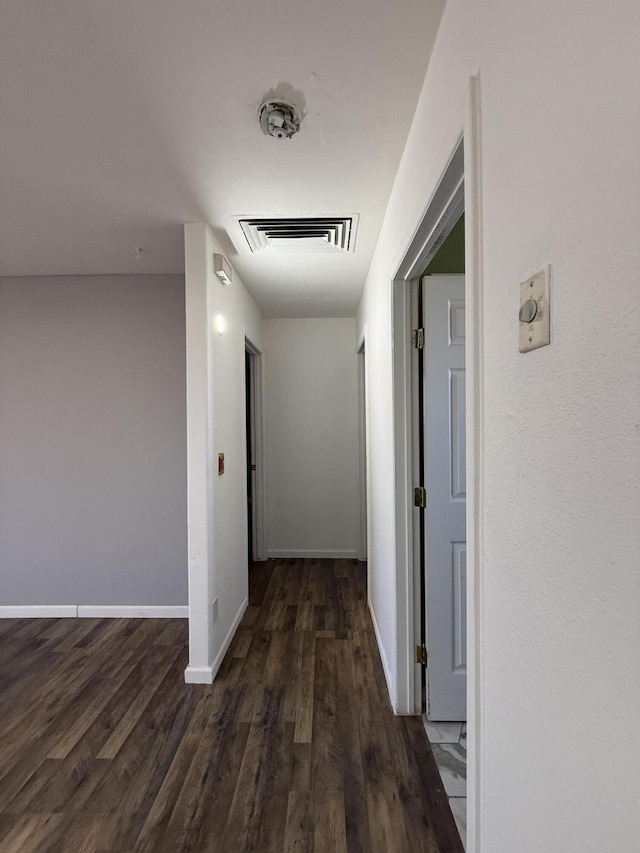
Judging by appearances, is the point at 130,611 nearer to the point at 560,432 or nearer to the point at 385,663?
the point at 385,663

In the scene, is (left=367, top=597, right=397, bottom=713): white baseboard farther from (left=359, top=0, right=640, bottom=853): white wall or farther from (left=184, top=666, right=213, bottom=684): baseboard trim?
(left=359, top=0, right=640, bottom=853): white wall

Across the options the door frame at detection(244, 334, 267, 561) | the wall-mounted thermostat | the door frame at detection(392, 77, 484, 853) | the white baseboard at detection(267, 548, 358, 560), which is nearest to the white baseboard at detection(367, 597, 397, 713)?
the door frame at detection(392, 77, 484, 853)

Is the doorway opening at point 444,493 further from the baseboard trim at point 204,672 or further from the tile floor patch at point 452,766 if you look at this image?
the baseboard trim at point 204,672

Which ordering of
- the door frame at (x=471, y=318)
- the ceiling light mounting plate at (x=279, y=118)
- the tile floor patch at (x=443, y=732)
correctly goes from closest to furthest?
the door frame at (x=471, y=318)
the ceiling light mounting plate at (x=279, y=118)
the tile floor patch at (x=443, y=732)

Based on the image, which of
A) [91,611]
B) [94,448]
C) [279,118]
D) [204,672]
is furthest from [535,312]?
[91,611]

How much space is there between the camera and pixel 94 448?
10.8 ft

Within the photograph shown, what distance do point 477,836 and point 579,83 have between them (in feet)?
4.78

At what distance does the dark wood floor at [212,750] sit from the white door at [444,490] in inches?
10.0

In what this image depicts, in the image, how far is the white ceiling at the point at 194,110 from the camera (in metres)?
1.20

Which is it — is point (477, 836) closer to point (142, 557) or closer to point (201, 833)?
point (201, 833)

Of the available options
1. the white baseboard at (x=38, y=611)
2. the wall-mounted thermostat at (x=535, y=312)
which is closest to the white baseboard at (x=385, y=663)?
the wall-mounted thermostat at (x=535, y=312)

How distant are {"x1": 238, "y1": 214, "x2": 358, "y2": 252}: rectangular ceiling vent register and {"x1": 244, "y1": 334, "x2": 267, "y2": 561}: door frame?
1773 mm

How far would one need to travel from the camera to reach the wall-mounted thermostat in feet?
2.21

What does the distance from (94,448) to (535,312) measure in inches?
130
